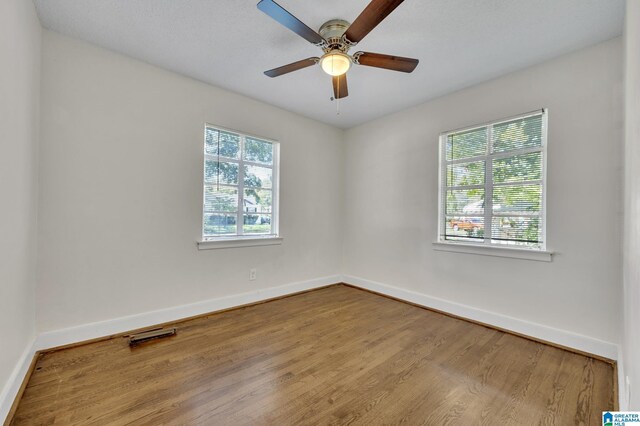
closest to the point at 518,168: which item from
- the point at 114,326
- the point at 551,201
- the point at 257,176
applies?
the point at 551,201

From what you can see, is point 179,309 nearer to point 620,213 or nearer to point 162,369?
point 162,369

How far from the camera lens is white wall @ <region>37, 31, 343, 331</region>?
87.5 inches

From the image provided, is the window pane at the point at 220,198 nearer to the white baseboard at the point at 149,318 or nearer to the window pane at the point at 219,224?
the window pane at the point at 219,224

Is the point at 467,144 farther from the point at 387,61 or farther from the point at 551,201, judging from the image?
the point at 387,61

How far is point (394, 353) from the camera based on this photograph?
7.32ft

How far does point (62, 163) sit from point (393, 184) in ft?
11.5

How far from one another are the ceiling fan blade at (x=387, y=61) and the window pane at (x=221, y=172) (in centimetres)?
192

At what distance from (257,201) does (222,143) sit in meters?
0.82

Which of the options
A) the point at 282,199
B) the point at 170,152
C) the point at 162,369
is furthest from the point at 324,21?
the point at 162,369

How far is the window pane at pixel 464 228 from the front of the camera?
298 centimetres

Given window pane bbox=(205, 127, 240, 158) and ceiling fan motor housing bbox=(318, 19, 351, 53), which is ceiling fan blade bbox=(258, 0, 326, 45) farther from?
window pane bbox=(205, 127, 240, 158)

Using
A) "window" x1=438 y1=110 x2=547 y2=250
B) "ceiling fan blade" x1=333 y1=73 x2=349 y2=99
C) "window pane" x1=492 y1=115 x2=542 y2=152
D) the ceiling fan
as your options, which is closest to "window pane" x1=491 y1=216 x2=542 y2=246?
"window" x1=438 y1=110 x2=547 y2=250

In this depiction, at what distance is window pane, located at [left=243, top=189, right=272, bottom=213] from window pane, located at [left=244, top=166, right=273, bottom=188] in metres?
0.08

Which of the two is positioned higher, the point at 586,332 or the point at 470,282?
the point at 470,282
